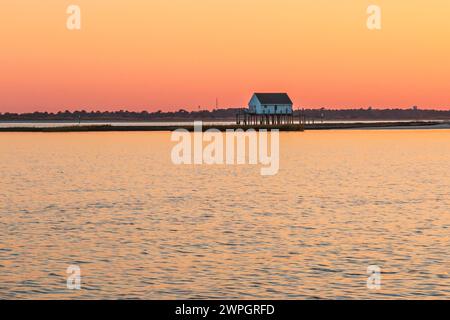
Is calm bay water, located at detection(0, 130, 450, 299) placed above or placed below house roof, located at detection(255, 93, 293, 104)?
below

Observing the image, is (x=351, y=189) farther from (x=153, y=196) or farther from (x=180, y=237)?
(x=180, y=237)

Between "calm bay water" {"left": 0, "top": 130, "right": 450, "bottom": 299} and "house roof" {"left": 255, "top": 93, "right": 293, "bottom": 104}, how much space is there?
10566cm

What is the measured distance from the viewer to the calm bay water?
22.0m

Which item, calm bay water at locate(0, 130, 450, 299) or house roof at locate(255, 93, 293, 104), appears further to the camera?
house roof at locate(255, 93, 293, 104)

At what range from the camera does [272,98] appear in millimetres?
169250

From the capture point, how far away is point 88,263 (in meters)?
25.5

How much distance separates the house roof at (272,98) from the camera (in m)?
168

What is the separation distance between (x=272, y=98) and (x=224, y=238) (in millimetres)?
139851

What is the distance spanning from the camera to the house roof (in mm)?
167625

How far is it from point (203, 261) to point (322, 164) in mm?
63951
